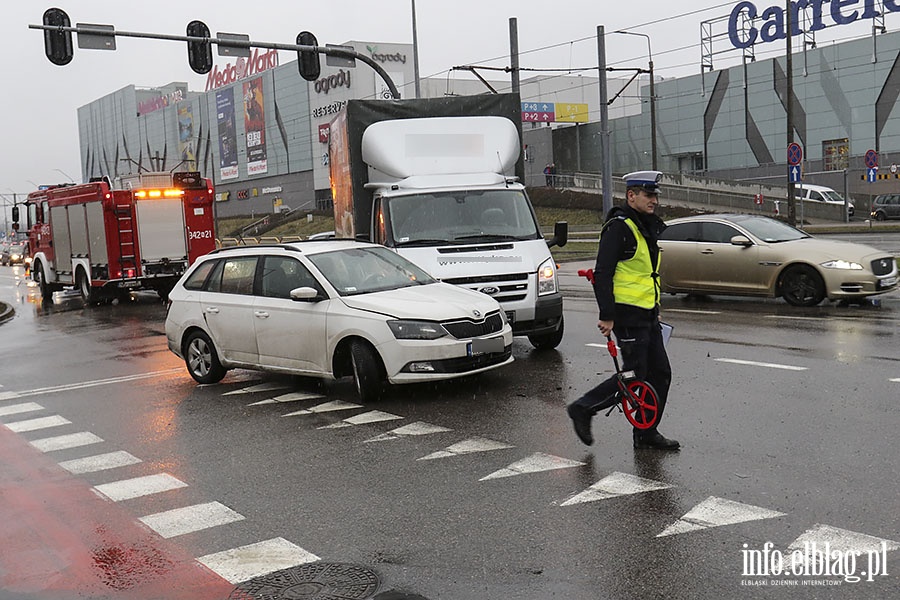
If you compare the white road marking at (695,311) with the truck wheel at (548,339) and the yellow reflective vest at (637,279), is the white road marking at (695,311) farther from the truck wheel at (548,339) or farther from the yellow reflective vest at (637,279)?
the yellow reflective vest at (637,279)

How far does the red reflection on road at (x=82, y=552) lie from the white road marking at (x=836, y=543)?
112 inches

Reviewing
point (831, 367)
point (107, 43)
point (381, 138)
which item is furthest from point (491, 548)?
point (107, 43)

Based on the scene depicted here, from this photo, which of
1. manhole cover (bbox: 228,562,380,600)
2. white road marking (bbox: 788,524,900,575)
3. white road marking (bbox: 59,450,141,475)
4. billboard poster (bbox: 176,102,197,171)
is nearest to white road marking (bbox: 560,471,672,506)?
white road marking (bbox: 788,524,900,575)

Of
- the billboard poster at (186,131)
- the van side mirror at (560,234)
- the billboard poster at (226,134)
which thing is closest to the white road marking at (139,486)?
the van side mirror at (560,234)

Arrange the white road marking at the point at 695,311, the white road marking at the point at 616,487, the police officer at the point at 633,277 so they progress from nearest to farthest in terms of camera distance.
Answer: the white road marking at the point at 616,487
the police officer at the point at 633,277
the white road marking at the point at 695,311

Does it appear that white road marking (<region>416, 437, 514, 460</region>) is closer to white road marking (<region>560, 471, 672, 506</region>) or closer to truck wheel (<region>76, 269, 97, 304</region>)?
white road marking (<region>560, 471, 672, 506</region>)

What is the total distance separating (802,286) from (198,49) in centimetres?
1298

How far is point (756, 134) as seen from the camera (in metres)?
63.6

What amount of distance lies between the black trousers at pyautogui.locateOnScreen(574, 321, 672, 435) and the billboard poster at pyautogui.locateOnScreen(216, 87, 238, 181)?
110614mm

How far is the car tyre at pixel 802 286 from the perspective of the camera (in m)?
14.3

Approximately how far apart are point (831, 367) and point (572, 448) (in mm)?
3865

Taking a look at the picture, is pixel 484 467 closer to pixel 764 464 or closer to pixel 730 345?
pixel 764 464

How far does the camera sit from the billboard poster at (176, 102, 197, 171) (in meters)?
123

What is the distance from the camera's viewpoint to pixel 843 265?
557 inches
